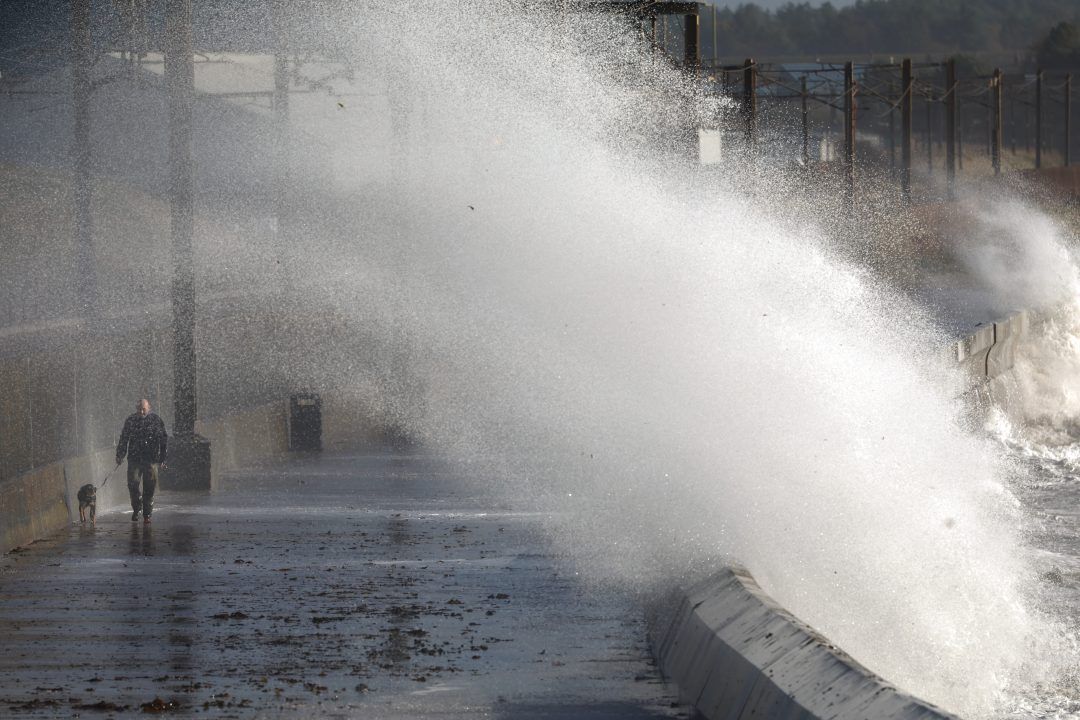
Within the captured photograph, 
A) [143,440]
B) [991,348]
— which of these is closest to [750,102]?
[991,348]

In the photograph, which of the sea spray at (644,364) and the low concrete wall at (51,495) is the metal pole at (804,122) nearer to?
the sea spray at (644,364)

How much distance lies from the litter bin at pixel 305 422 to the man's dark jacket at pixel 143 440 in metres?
5.49

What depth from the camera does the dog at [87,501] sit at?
1547 cm

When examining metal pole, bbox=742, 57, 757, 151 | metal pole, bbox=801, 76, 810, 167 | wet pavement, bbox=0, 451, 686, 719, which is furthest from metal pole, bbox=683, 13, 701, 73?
wet pavement, bbox=0, 451, 686, 719

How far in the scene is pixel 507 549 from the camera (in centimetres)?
1359

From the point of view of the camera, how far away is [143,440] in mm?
16281

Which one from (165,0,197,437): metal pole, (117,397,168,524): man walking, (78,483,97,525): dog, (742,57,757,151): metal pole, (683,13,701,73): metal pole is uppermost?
(683,13,701,73): metal pole

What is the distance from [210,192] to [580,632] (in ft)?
218

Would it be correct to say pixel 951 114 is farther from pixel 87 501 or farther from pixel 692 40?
pixel 87 501

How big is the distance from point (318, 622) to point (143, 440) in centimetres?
601

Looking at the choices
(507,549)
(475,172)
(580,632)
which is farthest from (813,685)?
(475,172)

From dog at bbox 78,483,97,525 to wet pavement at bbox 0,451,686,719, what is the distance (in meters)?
0.17

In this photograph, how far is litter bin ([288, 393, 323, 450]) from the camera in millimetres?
22109

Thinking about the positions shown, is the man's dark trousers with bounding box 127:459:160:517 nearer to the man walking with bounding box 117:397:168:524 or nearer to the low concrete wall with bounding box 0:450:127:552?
the man walking with bounding box 117:397:168:524
